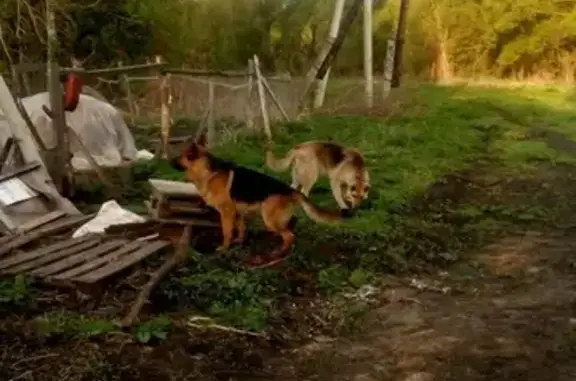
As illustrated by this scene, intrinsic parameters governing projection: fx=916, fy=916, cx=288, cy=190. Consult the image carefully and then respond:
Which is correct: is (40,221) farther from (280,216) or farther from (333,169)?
(333,169)

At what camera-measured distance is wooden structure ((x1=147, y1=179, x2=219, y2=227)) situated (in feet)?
26.9

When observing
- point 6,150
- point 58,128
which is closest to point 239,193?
point 58,128

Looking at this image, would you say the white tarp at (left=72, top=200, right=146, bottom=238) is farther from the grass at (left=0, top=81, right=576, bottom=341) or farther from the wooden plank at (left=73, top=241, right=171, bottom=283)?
the grass at (left=0, top=81, right=576, bottom=341)

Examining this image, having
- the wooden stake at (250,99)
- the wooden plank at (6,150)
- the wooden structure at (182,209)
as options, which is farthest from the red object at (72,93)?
the wooden stake at (250,99)

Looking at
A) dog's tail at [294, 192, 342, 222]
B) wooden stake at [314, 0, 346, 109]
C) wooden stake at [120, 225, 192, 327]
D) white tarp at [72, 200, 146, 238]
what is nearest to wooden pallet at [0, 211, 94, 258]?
white tarp at [72, 200, 146, 238]

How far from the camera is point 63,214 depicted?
9.06 meters

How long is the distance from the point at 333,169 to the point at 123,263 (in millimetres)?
3540

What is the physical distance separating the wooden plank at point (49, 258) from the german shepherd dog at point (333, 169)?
2938 millimetres

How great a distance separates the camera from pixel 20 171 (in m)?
9.22

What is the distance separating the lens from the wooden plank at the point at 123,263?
665 centimetres

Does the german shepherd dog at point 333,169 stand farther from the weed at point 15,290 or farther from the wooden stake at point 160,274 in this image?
the weed at point 15,290

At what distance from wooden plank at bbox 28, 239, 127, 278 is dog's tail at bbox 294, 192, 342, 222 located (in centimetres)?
156

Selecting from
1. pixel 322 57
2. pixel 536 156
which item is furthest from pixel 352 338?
pixel 322 57

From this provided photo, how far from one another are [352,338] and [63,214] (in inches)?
154
